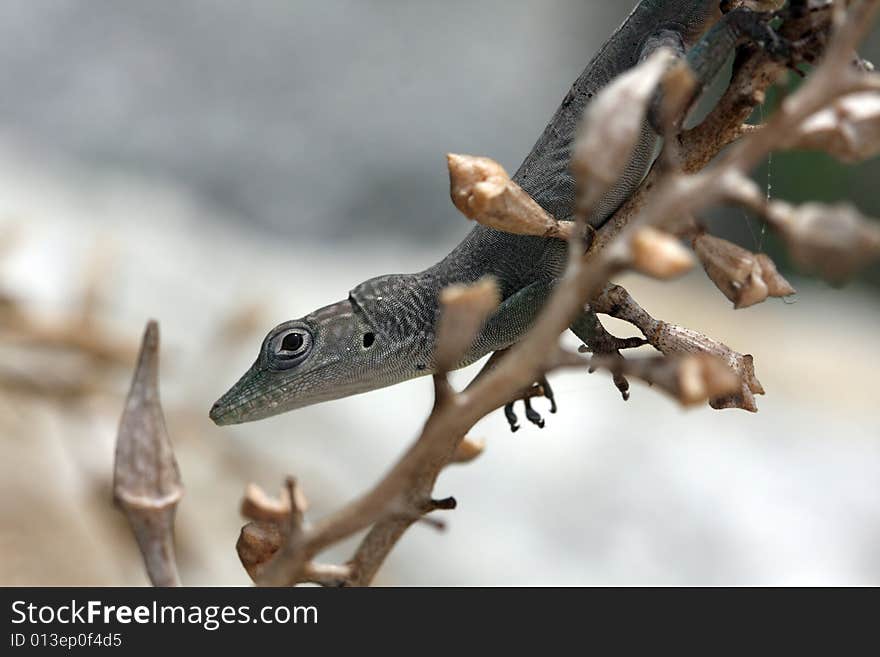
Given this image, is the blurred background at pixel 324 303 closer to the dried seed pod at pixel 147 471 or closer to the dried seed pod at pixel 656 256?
the dried seed pod at pixel 147 471

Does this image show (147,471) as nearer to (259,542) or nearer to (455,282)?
(259,542)

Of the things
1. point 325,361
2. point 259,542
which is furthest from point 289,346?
point 259,542

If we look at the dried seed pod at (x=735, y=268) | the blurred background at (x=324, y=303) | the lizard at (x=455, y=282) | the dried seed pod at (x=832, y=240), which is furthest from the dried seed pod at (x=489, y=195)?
the blurred background at (x=324, y=303)

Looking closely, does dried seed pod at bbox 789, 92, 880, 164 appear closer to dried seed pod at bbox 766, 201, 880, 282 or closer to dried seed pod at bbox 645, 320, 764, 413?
dried seed pod at bbox 766, 201, 880, 282

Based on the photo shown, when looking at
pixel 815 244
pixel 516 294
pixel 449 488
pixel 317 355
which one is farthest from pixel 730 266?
pixel 449 488

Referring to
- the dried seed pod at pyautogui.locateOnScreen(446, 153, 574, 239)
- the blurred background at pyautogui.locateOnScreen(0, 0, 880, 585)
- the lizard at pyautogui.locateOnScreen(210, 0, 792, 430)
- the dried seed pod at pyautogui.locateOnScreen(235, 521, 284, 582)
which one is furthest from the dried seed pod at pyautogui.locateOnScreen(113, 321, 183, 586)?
the blurred background at pyautogui.locateOnScreen(0, 0, 880, 585)
